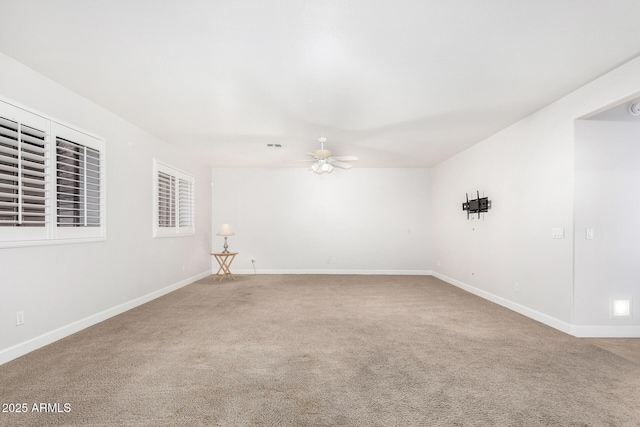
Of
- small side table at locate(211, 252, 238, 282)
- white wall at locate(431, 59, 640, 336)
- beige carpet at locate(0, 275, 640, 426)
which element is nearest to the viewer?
beige carpet at locate(0, 275, 640, 426)

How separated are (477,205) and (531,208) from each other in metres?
1.30

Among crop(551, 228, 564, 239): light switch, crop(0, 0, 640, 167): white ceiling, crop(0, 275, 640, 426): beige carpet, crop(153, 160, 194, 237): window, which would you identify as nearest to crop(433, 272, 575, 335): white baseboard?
crop(0, 275, 640, 426): beige carpet

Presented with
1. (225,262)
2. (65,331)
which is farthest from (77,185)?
(225,262)

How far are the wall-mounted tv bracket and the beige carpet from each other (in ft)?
6.07

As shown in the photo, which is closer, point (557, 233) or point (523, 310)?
point (557, 233)

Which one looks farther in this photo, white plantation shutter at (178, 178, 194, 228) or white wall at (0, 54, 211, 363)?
white plantation shutter at (178, 178, 194, 228)

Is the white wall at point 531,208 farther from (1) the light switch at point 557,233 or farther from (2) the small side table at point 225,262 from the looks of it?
(2) the small side table at point 225,262

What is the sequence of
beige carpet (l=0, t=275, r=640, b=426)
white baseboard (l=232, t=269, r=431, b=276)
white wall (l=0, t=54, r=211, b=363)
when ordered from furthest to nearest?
white baseboard (l=232, t=269, r=431, b=276), white wall (l=0, t=54, r=211, b=363), beige carpet (l=0, t=275, r=640, b=426)

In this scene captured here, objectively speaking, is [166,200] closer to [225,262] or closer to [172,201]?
[172,201]

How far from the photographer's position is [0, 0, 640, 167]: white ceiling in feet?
6.91

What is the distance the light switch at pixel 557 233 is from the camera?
3.55m

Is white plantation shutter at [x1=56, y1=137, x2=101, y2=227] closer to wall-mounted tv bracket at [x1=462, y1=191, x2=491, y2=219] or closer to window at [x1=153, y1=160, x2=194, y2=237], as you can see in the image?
window at [x1=153, y1=160, x2=194, y2=237]

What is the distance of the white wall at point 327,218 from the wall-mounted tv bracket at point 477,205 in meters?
1.93

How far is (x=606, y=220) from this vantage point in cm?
339
